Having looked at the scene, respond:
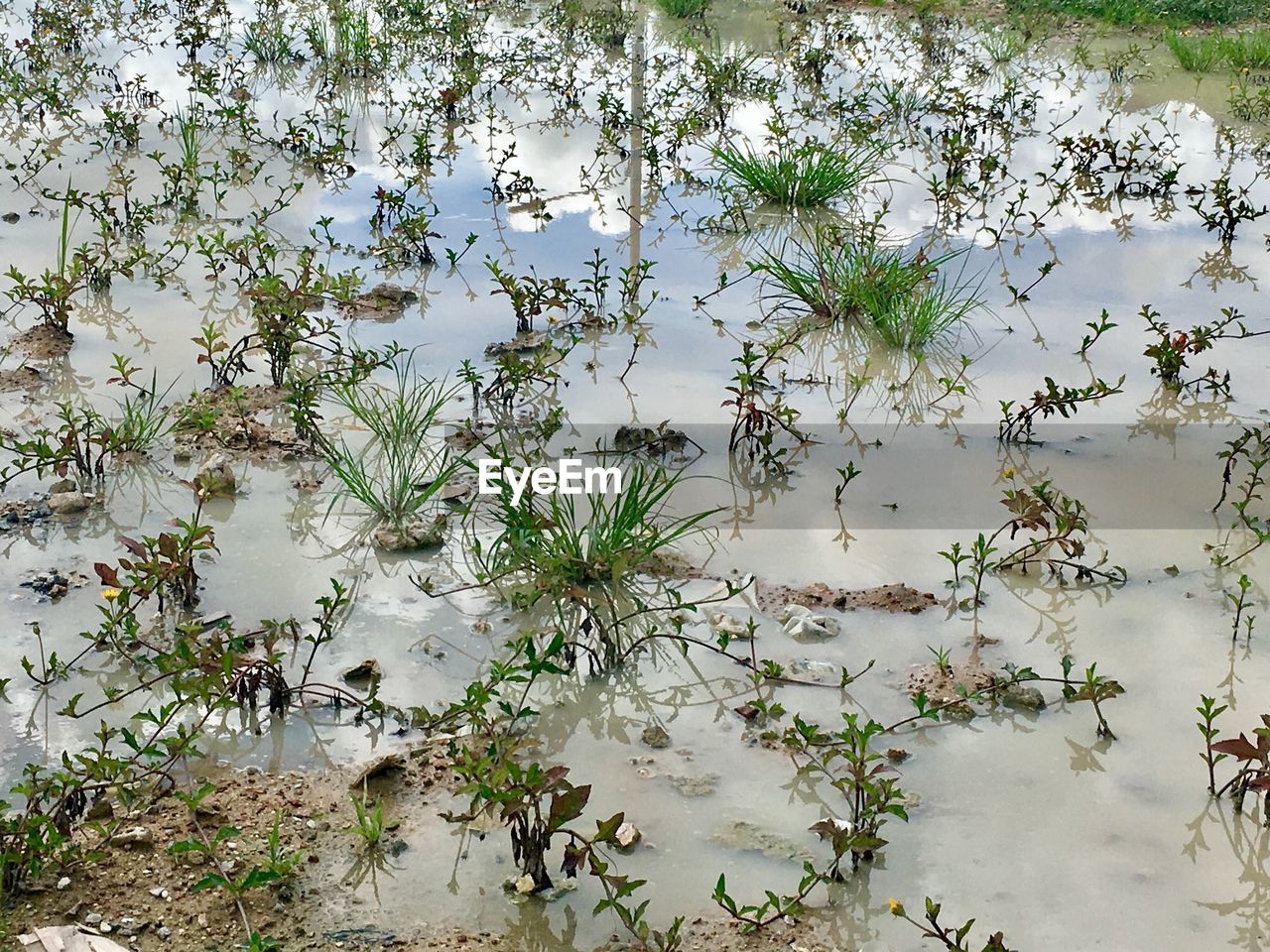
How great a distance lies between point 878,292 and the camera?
6602 millimetres

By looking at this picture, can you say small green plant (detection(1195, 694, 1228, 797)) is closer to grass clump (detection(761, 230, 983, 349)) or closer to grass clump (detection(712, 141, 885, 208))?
grass clump (detection(761, 230, 983, 349))

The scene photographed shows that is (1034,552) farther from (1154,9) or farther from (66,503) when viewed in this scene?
(1154,9)

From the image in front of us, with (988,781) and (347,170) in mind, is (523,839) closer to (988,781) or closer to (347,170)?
(988,781)

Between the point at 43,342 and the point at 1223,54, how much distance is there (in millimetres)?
11136

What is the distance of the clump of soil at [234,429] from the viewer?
5.32m

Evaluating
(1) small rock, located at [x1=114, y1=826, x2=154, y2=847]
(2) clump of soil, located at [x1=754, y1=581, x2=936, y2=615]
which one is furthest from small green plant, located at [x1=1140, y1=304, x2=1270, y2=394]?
(1) small rock, located at [x1=114, y1=826, x2=154, y2=847]

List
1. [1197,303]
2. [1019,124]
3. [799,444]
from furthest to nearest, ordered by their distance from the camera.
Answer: [1019,124] → [1197,303] → [799,444]

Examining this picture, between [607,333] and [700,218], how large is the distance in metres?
1.99

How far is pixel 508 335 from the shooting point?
6566 millimetres

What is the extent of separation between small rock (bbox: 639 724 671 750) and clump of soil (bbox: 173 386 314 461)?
2.18 metres

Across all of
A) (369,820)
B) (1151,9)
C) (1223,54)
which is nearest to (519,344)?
(369,820)

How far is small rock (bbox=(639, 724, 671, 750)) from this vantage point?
3.74m

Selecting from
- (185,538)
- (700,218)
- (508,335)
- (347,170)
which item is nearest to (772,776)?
(185,538)

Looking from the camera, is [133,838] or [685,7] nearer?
[133,838]
